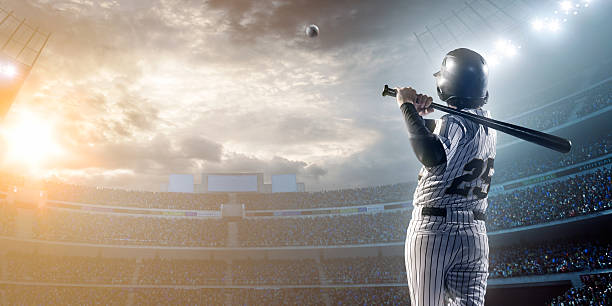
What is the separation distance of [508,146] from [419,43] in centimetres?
1187

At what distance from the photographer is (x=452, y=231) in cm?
307

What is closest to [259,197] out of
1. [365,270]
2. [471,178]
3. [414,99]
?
[365,270]

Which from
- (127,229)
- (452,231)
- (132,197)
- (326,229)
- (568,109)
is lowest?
(452,231)

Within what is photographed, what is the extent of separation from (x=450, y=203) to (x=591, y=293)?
20.2 m

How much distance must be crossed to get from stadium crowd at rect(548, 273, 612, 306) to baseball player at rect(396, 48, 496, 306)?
1862 centimetres

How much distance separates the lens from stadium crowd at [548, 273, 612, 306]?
16.8 metres

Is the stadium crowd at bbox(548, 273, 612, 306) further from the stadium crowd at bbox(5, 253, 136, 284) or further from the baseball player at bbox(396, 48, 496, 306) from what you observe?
the stadium crowd at bbox(5, 253, 136, 284)

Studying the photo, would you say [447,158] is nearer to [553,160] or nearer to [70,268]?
[553,160]

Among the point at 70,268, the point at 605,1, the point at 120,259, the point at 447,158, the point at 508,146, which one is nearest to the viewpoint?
the point at 447,158

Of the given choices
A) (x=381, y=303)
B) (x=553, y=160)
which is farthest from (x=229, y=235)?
(x=553, y=160)

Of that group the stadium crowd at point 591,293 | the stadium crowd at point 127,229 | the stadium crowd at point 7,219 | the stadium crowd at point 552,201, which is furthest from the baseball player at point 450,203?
the stadium crowd at point 7,219

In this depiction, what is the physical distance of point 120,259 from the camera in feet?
120

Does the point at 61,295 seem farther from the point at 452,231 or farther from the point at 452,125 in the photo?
the point at 452,125

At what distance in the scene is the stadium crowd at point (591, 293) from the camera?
16.8m
